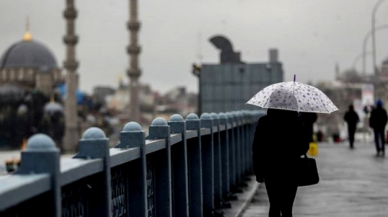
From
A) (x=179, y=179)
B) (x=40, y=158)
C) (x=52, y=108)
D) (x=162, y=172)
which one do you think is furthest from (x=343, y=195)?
(x=52, y=108)

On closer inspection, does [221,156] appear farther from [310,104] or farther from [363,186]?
[310,104]

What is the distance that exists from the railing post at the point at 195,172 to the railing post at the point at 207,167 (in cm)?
93

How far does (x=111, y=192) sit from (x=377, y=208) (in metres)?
7.98

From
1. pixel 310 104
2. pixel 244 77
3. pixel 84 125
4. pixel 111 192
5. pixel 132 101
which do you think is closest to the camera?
pixel 111 192

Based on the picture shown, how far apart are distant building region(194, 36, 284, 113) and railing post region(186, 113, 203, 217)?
2941 centimetres

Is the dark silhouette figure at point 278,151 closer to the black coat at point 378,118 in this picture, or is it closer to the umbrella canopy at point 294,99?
the umbrella canopy at point 294,99

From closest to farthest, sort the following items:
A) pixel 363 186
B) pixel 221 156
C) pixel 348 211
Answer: pixel 348 211
pixel 221 156
pixel 363 186

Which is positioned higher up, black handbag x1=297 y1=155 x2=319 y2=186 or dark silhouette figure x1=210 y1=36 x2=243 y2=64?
dark silhouette figure x1=210 y1=36 x2=243 y2=64

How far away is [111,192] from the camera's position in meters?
6.86

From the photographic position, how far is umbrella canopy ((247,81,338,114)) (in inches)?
371

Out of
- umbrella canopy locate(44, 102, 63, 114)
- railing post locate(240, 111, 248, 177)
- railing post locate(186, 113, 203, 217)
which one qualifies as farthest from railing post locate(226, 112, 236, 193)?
umbrella canopy locate(44, 102, 63, 114)

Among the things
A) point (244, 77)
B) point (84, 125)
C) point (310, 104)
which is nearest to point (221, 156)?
point (310, 104)

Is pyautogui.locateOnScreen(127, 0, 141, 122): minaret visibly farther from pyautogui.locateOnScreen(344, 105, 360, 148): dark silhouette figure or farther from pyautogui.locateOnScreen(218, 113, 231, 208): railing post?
pyautogui.locateOnScreen(218, 113, 231, 208): railing post

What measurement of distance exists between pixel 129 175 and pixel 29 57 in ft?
616
